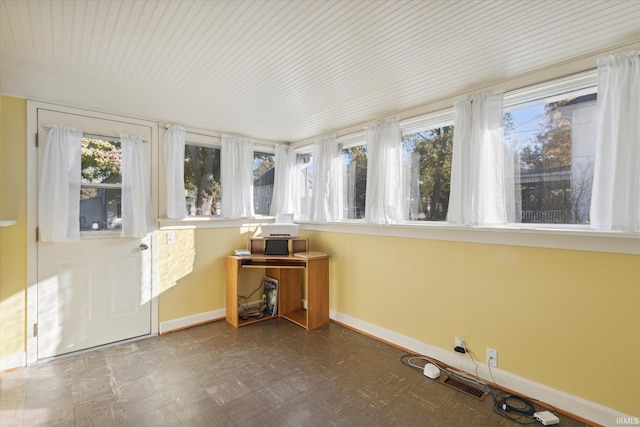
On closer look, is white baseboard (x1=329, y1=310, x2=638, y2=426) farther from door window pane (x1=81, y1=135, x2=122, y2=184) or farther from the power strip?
door window pane (x1=81, y1=135, x2=122, y2=184)

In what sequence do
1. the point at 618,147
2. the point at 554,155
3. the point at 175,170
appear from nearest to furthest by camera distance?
1. the point at 618,147
2. the point at 554,155
3. the point at 175,170

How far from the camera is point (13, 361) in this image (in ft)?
8.64

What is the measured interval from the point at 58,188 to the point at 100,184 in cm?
35

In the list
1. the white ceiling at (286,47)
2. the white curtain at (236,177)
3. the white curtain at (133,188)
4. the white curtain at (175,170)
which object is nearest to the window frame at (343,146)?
the white ceiling at (286,47)

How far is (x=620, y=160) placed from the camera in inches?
71.6

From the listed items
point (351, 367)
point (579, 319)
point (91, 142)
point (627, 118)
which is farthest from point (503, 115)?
point (91, 142)

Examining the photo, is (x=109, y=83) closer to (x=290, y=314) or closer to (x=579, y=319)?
(x=290, y=314)

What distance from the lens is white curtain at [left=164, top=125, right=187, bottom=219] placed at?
3.43 m

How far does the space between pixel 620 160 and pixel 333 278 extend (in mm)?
2854

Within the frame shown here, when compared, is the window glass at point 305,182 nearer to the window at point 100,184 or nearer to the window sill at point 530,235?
the window sill at point 530,235

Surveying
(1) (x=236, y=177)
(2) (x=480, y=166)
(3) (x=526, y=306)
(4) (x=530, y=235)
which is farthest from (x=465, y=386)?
(1) (x=236, y=177)

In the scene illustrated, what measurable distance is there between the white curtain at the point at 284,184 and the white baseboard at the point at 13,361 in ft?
9.56

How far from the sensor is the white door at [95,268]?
281 cm

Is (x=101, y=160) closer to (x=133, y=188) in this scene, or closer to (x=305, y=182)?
(x=133, y=188)
